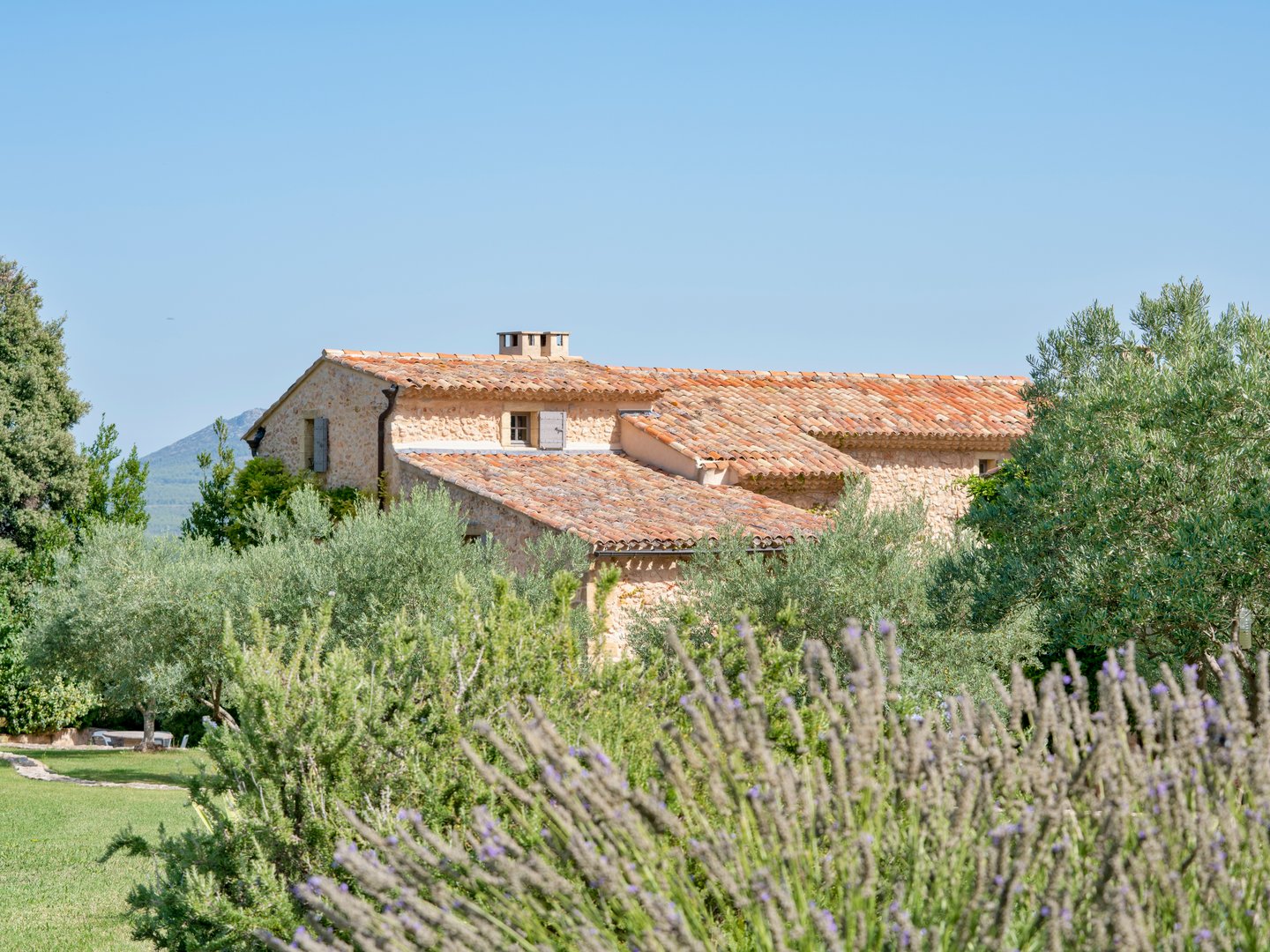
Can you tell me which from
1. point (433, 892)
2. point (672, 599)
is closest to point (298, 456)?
point (672, 599)

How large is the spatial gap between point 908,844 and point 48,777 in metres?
20.7

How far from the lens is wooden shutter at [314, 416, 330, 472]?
87.7ft

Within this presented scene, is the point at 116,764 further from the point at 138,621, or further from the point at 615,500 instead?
the point at 615,500

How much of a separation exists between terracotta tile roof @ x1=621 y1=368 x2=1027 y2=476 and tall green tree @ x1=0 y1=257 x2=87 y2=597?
13.8 meters

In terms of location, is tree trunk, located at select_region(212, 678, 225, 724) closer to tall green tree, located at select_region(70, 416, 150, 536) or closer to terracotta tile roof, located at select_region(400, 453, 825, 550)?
terracotta tile roof, located at select_region(400, 453, 825, 550)

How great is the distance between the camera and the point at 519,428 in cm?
2588

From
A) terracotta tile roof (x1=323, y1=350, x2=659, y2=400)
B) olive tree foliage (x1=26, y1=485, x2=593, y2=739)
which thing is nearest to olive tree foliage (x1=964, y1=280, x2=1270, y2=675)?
olive tree foliage (x1=26, y1=485, x2=593, y2=739)

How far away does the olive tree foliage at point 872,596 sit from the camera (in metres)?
14.3

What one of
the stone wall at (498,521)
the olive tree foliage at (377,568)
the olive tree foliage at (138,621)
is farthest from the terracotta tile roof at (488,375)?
the olive tree foliage at (377,568)

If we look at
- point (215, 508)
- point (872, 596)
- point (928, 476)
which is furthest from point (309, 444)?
point (872, 596)

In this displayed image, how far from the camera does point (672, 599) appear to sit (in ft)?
67.0

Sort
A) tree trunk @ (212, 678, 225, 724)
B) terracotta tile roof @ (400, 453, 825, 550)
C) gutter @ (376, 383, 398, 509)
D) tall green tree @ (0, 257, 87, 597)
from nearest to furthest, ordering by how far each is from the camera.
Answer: terracotta tile roof @ (400, 453, 825, 550) → tree trunk @ (212, 678, 225, 724) → gutter @ (376, 383, 398, 509) → tall green tree @ (0, 257, 87, 597)

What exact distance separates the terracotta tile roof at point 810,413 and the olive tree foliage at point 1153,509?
11.0 m

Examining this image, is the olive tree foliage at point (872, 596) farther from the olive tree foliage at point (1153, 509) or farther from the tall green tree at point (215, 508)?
the tall green tree at point (215, 508)
